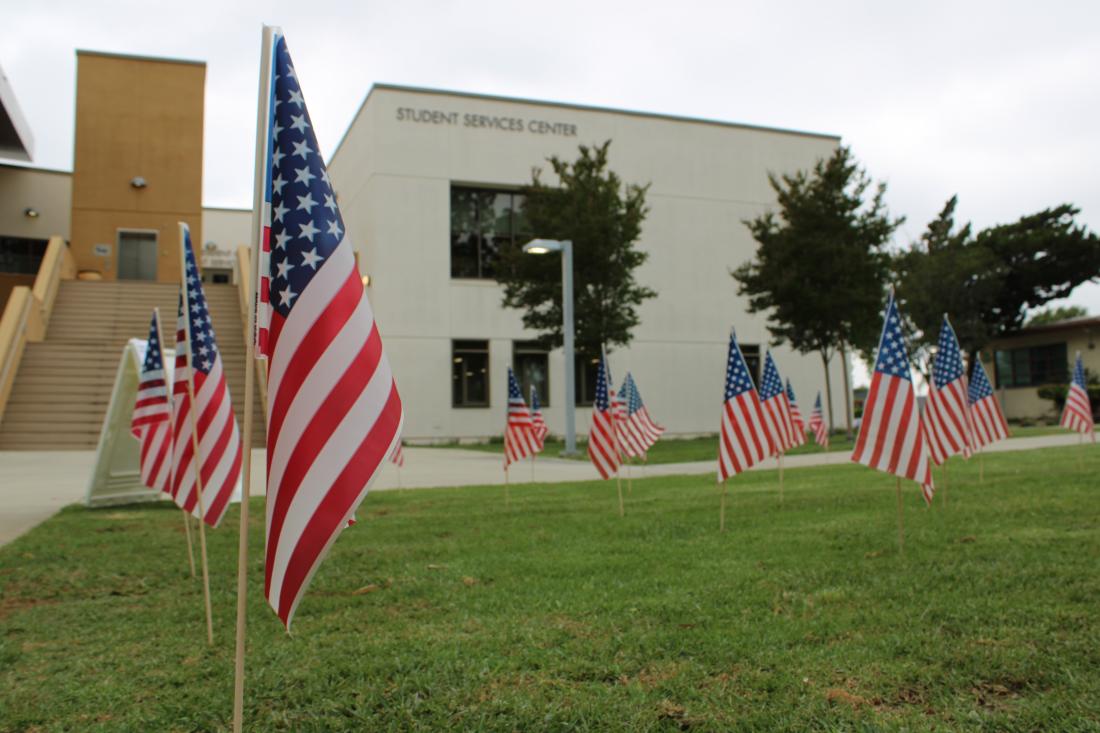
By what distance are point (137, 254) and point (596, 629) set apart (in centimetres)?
3405

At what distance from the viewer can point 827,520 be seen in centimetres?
894

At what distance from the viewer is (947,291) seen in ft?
123

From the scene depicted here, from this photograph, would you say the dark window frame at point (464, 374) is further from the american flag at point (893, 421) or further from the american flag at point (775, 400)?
the american flag at point (893, 421)

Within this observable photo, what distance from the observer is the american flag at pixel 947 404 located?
9.78m

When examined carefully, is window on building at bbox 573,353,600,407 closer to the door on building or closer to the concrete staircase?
the concrete staircase

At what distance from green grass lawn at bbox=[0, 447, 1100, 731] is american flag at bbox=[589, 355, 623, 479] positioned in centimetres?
123

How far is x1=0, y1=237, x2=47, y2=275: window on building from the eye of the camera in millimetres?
36188

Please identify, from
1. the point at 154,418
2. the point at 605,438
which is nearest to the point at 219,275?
the point at 605,438

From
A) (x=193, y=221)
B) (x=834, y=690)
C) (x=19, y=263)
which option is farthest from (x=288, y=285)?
(x=19, y=263)

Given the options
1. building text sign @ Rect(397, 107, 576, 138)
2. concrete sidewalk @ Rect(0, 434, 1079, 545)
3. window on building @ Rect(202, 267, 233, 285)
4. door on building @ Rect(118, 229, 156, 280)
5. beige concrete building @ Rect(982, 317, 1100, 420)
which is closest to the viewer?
concrete sidewalk @ Rect(0, 434, 1079, 545)

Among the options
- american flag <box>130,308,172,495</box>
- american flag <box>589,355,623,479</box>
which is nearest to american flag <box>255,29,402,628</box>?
american flag <box>130,308,172,495</box>

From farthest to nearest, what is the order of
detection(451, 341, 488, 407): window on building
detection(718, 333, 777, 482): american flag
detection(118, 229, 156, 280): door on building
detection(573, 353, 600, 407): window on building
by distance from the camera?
detection(118, 229, 156, 280): door on building
detection(573, 353, 600, 407): window on building
detection(451, 341, 488, 407): window on building
detection(718, 333, 777, 482): american flag

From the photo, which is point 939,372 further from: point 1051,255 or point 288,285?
point 1051,255

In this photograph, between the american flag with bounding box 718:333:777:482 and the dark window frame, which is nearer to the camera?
the american flag with bounding box 718:333:777:482
